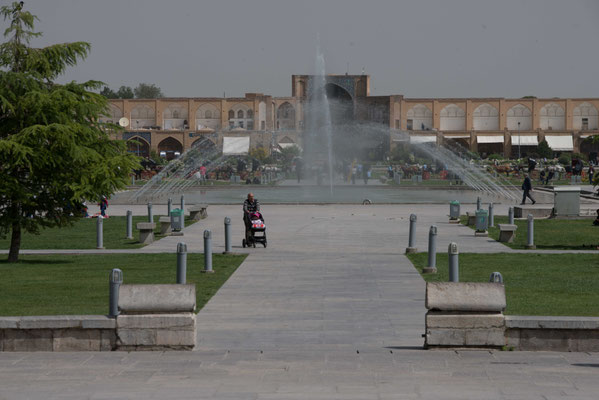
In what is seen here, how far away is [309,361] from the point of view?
920 centimetres

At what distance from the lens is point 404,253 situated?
21.6 m

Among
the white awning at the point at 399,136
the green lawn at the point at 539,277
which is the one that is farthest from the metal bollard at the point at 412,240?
the white awning at the point at 399,136

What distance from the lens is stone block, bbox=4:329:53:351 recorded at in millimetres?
9711

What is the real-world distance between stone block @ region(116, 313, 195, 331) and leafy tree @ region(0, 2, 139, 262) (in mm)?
9869

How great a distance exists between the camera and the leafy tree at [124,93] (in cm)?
17475

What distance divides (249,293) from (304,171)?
58.9m

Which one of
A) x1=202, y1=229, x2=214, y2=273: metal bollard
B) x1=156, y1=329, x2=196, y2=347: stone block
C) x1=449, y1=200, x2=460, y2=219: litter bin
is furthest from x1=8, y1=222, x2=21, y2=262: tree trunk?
x1=449, y1=200, x2=460, y2=219: litter bin

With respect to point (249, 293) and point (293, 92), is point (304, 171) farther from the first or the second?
point (249, 293)

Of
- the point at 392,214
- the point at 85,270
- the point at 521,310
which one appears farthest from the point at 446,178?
the point at 521,310

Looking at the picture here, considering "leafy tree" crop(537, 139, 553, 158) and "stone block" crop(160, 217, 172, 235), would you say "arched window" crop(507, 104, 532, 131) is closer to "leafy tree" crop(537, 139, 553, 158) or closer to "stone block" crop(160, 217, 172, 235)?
"leafy tree" crop(537, 139, 553, 158)

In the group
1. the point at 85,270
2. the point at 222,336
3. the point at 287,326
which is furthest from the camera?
the point at 85,270

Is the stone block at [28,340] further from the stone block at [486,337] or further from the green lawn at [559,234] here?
the green lawn at [559,234]

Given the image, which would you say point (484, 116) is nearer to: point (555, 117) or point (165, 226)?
point (555, 117)

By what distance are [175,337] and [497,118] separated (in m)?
108
